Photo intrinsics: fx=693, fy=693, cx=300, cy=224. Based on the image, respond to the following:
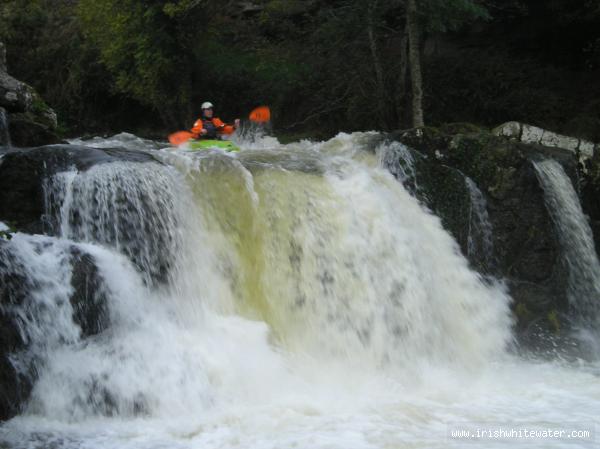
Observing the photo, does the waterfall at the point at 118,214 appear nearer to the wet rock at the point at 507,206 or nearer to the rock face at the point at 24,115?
the rock face at the point at 24,115

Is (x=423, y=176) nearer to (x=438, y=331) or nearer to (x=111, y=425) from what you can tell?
(x=438, y=331)

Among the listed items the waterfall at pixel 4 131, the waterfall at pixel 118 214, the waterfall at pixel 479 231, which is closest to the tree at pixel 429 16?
the waterfall at pixel 479 231

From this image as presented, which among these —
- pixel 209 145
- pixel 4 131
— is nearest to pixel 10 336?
pixel 4 131

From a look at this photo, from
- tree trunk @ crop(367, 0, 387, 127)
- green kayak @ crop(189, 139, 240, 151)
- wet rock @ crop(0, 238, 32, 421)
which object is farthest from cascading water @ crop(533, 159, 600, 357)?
wet rock @ crop(0, 238, 32, 421)

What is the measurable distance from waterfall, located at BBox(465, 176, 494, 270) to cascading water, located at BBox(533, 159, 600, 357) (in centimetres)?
84

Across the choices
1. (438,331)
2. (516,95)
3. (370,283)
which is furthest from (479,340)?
(516,95)

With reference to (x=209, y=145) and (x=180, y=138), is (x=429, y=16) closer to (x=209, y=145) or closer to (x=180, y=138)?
(x=209, y=145)

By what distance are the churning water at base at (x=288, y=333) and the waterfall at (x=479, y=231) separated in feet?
1.00

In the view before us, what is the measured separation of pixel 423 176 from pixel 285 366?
350cm

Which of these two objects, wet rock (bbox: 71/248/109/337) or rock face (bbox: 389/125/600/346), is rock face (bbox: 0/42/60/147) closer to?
wet rock (bbox: 71/248/109/337)

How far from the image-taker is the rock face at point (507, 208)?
8234 millimetres

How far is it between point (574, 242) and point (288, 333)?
4251 millimetres

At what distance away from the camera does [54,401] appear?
5004mm

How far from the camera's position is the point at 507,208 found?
851 cm
